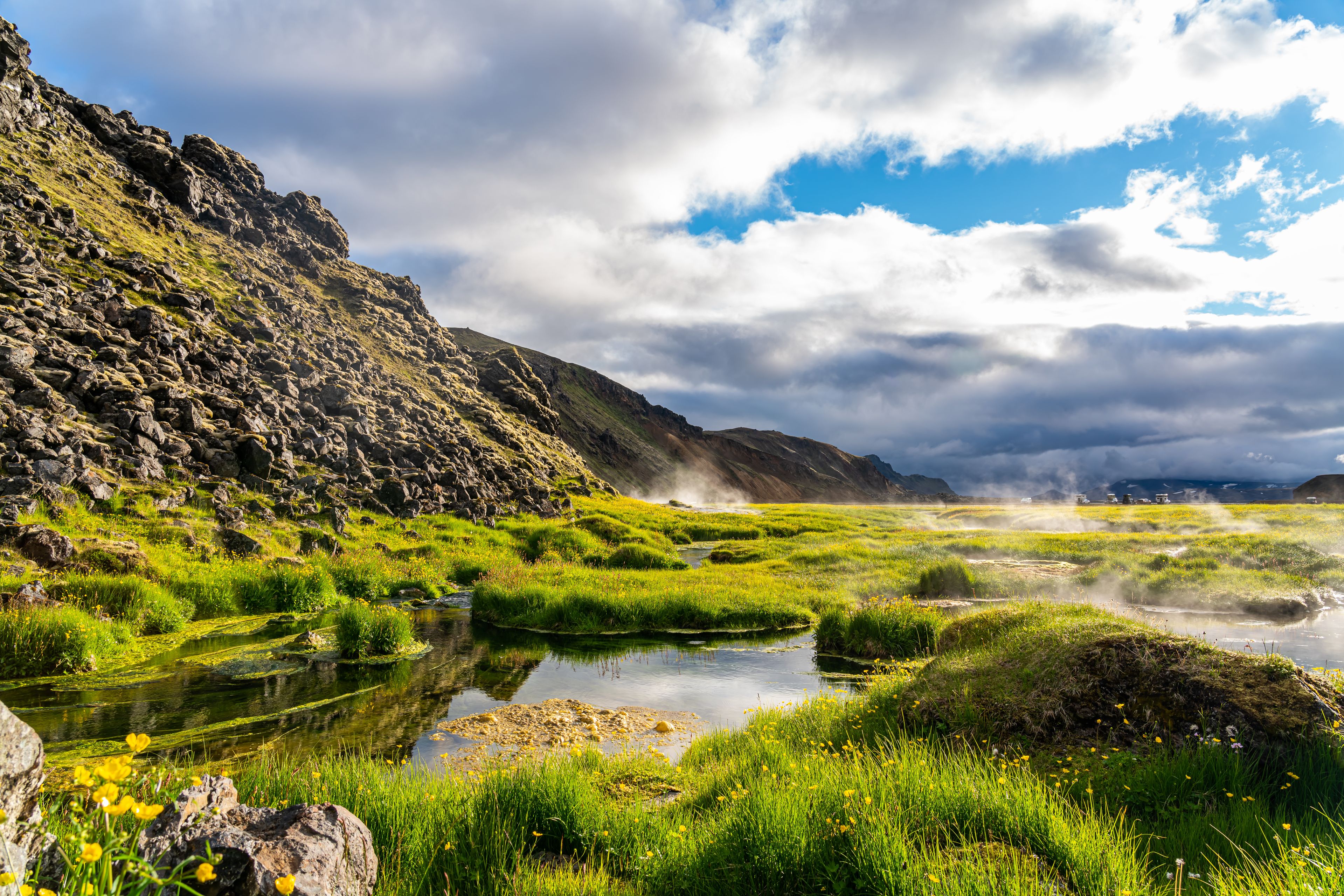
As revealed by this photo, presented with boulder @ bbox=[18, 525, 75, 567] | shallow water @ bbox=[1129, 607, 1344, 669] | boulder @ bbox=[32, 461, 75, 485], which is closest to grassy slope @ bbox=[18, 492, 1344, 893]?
shallow water @ bbox=[1129, 607, 1344, 669]

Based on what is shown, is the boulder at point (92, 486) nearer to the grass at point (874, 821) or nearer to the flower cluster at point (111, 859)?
the grass at point (874, 821)

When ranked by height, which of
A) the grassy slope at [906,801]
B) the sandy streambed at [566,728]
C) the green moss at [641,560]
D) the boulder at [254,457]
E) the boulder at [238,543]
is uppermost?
the boulder at [254,457]

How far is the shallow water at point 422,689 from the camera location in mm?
13656

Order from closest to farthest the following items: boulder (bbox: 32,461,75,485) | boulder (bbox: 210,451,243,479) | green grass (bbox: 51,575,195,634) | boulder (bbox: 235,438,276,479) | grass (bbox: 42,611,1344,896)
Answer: grass (bbox: 42,611,1344,896)
green grass (bbox: 51,575,195,634)
boulder (bbox: 32,461,75,485)
boulder (bbox: 210,451,243,479)
boulder (bbox: 235,438,276,479)

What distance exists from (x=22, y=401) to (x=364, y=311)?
7140cm

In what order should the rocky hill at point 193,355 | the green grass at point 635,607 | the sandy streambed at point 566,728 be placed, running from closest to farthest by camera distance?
the sandy streambed at point 566,728 < the green grass at point 635,607 < the rocky hill at point 193,355

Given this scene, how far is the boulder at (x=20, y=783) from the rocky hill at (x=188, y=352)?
2746cm

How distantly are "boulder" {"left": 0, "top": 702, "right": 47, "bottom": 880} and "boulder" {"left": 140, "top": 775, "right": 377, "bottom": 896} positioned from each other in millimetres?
629

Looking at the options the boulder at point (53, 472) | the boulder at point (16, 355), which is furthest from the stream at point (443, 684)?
the boulder at point (16, 355)

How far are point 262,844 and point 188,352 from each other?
49.4 meters

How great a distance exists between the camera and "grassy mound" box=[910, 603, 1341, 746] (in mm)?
8852

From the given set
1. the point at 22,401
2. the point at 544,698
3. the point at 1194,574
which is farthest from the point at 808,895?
the point at 22,401

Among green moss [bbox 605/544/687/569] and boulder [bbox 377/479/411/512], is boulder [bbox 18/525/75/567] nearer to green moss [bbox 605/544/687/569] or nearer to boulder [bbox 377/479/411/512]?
boulder [bbox 377/479/411/512]

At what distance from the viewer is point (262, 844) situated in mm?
4883
